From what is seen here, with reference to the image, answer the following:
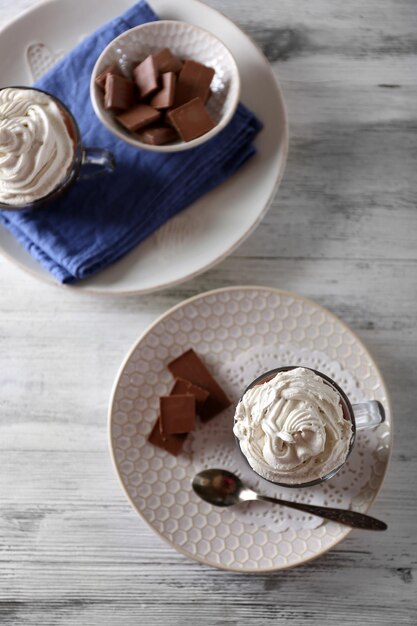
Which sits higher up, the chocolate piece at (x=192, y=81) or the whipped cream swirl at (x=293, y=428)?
the chocolate piece at (x=192, y=81)

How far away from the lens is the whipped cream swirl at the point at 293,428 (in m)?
1.01

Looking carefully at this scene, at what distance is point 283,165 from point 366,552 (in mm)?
727

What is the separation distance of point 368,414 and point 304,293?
0.97 feet

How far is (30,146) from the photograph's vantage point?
1123mm

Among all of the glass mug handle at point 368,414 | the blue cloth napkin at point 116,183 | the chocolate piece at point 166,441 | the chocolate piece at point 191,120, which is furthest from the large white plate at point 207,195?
the glass mug handle at point 368,414

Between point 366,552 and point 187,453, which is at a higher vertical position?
point 187,453

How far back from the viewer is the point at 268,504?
3.93 feet

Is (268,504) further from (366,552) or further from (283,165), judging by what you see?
(283,165)

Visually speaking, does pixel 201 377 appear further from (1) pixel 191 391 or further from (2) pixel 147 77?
(2) pixel 147 77

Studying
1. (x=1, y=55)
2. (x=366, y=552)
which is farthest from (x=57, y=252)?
(x=366, y=552)

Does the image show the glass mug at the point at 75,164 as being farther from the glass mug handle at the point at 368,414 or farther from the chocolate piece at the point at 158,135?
the glass mug handle at the point at 368,414

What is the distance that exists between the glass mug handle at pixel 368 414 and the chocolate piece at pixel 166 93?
60 cm

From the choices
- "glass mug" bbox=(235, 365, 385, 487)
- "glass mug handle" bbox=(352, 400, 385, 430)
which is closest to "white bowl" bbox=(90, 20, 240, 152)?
"glass mug" bbox=(235, 365, 385, 487)

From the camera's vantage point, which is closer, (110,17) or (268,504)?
(268,504)
